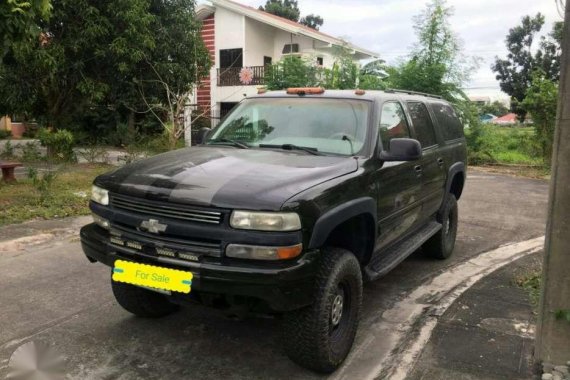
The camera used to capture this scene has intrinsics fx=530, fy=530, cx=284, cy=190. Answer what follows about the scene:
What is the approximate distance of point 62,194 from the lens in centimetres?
873

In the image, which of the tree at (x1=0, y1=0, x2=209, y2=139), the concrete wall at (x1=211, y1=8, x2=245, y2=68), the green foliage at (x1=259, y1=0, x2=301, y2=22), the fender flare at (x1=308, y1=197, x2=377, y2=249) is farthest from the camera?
the green foliage at (x1=259, y1=0, x2=301, y2=22)

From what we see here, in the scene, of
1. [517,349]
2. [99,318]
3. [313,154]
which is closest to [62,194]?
[99,318]

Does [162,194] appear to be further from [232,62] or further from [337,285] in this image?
[232,62]

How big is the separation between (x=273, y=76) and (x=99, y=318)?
13725 millimetres

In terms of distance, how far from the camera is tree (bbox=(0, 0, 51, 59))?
6.35m

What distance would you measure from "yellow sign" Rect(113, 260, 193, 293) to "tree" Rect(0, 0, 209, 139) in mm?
9598

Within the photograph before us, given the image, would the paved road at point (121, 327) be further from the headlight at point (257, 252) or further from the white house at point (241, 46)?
the white house at point (241, 46)

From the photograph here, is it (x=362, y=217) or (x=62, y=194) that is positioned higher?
(x=362, y=217)

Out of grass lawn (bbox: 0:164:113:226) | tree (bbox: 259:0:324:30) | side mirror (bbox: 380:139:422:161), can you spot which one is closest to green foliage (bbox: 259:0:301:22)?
tree (bbox: 259:0:324:30)

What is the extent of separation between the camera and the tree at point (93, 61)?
1270 centimetres

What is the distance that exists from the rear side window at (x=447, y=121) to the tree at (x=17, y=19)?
5.00 metres

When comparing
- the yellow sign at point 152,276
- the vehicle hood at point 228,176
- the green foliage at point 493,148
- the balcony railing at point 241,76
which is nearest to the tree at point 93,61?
the balcony railing at point 241,76

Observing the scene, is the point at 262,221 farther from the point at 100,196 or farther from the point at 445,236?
the point at 445,236

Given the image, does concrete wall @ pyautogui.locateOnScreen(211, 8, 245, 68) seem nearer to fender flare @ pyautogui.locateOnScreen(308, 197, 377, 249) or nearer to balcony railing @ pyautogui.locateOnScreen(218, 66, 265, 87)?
balcony railing @ pyautogui.locateOnScreen(218, 66, 265, 87)
